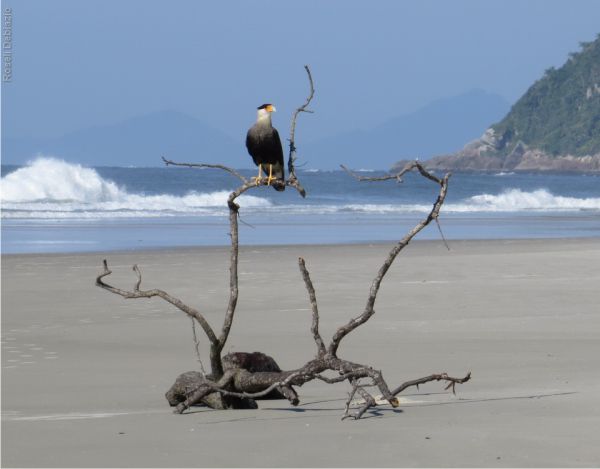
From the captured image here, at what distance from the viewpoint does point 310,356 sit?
854cm

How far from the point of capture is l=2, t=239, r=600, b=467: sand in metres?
5.04

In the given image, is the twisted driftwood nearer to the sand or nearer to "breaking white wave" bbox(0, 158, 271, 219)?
the sand

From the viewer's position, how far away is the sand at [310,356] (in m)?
5.04

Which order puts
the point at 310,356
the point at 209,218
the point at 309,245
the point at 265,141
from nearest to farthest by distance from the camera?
1. the point at 310,356
2. the point at 265,141
3. the point at 309,245
4. the point at 209,218

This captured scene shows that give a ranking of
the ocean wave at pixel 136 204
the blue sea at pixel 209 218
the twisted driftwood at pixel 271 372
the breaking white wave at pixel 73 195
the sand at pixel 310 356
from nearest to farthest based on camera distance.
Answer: the sand at pixel 310 356 < the twisted driftwood at pixel 271 372 < the blue sea at pixel 209 218 < the ocean wave at pixel 136 204 < the breaking white wave at pixel 73 195

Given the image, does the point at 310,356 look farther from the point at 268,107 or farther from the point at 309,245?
the point at 309,245

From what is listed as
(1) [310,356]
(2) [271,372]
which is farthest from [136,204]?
(2) [271,372]

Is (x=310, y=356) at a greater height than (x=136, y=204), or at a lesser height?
greater

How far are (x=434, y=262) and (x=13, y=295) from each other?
22.6ft

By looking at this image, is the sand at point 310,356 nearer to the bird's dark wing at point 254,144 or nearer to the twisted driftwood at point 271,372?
the twisted driftwood at point 271,372

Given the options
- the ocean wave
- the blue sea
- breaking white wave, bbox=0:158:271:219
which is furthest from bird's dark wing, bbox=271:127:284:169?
A: breaking white wave, bbox=0:158:271:219

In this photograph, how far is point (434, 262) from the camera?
17.5 m

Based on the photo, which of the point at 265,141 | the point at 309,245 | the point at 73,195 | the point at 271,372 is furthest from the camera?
the point at 73,195

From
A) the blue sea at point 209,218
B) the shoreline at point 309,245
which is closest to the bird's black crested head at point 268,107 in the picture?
the shoreline at point 309,245
